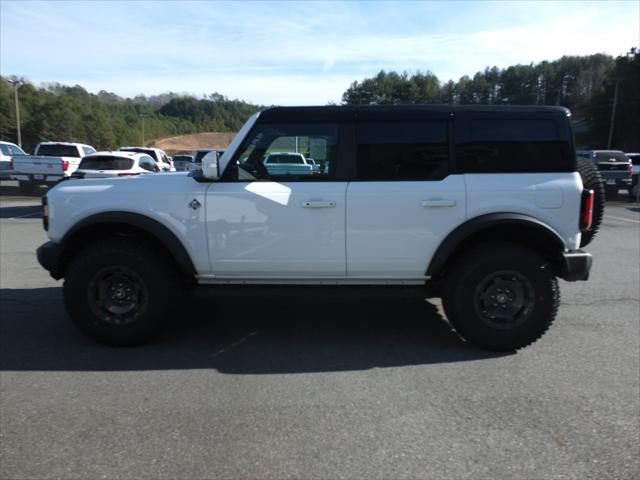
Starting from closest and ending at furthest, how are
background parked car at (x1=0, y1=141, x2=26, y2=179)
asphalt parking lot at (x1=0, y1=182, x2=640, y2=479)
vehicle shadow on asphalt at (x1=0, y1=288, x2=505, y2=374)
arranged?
asphalt parking lot at (x1=0, y1=182, x2=640, y2=479), vehicle shadow on asphalt at (x1=0, y1=288, x2=505, y2=374), background parked car at (x1=0, y1=141, x2=26, y2=179)

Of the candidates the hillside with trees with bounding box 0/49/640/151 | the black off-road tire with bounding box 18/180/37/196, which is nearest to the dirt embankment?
the hillside with trees with bounding box 0/49/640/151

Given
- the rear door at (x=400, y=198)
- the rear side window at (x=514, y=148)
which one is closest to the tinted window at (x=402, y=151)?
the rear door at (x=400, y=198)

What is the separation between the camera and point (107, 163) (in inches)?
552

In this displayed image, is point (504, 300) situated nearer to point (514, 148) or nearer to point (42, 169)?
point (514, 148)

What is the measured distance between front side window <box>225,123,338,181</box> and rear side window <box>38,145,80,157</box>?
1740 cm

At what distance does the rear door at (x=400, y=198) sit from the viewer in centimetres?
419

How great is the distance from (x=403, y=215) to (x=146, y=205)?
7.13 feet

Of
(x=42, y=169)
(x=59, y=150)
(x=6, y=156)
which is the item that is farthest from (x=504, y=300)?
(x=6, y=156)

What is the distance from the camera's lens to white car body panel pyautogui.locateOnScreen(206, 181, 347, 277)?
421 centimetres

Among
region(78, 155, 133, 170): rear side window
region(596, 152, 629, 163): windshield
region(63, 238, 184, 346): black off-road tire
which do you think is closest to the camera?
region(63, 238, 184, 346): black off-road tire

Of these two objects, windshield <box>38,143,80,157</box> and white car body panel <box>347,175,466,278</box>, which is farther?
windshield <box>38,143,80,157</box>

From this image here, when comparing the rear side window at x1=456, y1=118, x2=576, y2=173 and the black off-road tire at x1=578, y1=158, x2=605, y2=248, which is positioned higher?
the rear side window at x1=456, y1=118, x2=576, y2=173

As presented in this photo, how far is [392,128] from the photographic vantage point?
4289 mm

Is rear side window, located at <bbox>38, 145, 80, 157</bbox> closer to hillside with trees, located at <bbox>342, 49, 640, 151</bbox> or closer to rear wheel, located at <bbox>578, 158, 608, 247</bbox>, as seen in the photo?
hillside with trees, located at <bbox>342, 49, 640, 151</bbox>
